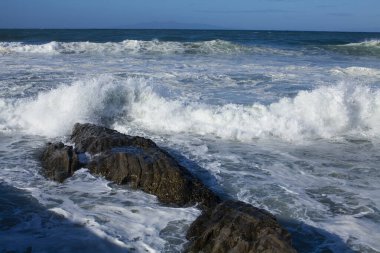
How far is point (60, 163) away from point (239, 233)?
3517 mm

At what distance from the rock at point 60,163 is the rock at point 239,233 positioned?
264 centimetres

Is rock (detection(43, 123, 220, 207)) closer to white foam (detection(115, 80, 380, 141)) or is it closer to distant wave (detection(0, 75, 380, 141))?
distant wave (detection(0, 75, 380, 141))

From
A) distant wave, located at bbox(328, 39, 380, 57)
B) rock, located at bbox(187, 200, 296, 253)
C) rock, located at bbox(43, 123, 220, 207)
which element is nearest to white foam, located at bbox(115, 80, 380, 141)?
rock, located at bbox(43, 123, 220, 207)

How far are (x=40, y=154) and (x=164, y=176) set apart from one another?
2784 millimetres

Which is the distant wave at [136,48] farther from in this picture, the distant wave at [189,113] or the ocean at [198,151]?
the distant wave at [189,113]

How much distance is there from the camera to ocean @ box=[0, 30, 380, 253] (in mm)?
4867

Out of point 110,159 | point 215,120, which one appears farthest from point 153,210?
point 215,120

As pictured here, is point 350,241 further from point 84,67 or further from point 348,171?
point 84,67

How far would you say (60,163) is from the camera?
21.5 feet

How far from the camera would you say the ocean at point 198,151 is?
4.87 meters

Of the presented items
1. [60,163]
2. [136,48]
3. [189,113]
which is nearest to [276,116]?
[189,113]

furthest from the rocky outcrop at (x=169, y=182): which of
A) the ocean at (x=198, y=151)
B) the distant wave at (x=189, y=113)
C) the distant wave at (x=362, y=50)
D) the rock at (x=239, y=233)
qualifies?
the distant wave at (x=362, y=50)

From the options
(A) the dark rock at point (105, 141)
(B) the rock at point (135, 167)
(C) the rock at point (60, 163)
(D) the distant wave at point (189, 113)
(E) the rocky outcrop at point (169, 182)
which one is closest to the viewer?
Answer: (E) the rocky outcrop at point (169, 182)

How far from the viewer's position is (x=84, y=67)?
18453 millimetres
